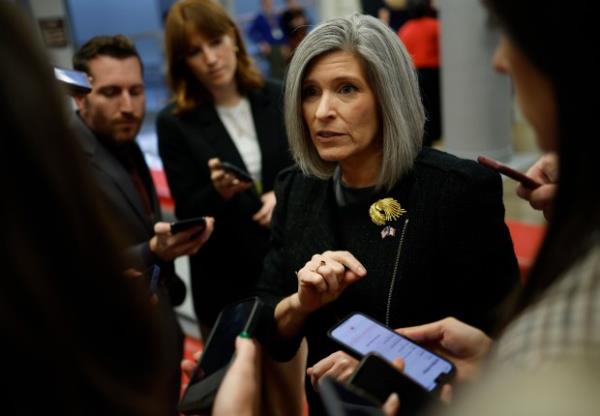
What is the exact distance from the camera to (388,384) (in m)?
0.97

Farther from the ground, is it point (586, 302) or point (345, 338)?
→ point (586, 302)

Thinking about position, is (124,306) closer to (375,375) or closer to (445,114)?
(375,375)

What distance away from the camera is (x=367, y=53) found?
1518mm

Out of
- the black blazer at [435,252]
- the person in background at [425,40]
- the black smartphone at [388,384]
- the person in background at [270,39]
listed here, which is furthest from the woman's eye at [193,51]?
the person in background at [270,39]

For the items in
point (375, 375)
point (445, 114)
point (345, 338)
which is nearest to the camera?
point (375, 375)

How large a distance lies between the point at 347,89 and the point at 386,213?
37 cm

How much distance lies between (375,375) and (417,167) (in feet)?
2.41

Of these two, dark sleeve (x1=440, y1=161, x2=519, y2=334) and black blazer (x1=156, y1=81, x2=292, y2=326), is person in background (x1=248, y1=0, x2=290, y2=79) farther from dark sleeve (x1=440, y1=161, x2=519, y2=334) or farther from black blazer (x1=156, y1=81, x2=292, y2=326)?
dark sleeve (x1=440, y1=161, x2=519, y2=334)

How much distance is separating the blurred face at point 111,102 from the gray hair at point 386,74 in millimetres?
920

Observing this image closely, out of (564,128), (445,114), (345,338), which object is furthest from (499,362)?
(445,114)

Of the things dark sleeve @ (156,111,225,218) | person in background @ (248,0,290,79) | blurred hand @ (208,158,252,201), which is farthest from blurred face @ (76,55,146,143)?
person in background @ (248,0,290,79)

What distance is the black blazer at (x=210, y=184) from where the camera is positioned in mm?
2453

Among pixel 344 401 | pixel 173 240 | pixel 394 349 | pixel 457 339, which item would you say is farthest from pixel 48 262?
pixel 173 240

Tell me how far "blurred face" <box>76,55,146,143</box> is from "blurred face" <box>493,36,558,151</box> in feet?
5.68
